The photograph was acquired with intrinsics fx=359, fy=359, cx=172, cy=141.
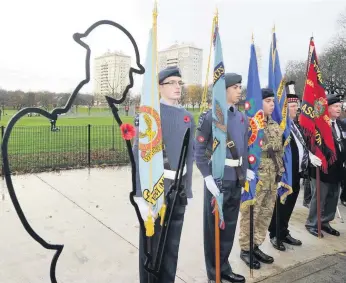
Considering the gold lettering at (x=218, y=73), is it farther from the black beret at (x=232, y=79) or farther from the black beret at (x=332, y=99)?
the black beret at (x=332, y=99)

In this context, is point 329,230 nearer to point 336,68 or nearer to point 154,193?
point 154,193

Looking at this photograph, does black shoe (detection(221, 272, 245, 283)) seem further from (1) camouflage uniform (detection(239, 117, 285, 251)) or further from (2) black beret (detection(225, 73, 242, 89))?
(2) black beret (detection(225, 73, 242, 89))

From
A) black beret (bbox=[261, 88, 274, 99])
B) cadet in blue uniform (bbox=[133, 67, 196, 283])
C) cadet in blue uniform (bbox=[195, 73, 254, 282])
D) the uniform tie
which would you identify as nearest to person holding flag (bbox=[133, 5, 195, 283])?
cadet in blue uniform (bbox=[133, 67, 196, 283])

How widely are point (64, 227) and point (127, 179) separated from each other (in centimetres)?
292

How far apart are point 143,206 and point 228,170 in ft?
3.90

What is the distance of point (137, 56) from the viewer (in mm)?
2125

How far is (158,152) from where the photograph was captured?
2.22 metres

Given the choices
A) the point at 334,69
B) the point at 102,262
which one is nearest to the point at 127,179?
the point at 102,262

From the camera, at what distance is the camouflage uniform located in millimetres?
3701

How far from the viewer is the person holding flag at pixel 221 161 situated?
2.90m

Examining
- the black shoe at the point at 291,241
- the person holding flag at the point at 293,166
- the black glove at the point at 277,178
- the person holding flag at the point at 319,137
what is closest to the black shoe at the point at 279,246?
the person holding flag at the point at 293,166

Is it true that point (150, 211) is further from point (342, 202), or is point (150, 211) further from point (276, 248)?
point (342, 202)

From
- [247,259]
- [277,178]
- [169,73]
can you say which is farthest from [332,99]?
[169,73]

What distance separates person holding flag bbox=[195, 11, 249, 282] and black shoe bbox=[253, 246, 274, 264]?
513mm
